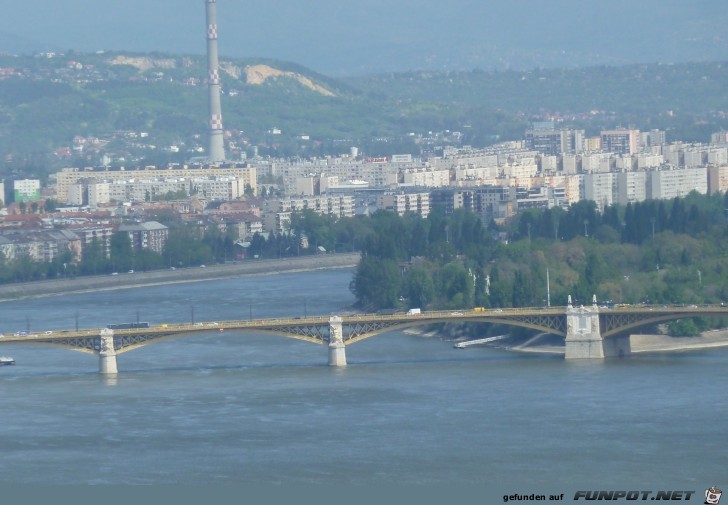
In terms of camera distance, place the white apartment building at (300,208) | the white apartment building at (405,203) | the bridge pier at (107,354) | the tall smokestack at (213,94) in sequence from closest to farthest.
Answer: the bridge pier at (107,354) → the white apartment building at (300,208) → the white apartment building at (405,203) → the tall smokestack at (213,94)

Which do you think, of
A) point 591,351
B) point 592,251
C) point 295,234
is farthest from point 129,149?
point 591,351

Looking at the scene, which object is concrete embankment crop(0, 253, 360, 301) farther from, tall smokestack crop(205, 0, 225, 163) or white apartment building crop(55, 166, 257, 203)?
tall smokestack crop(205, 0, 225, 163)

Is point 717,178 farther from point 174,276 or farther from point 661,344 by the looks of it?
point 661,344

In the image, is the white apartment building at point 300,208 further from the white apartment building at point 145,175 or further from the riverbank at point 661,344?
the riverbank at point 661,344

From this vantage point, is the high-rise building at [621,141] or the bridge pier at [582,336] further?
the high-rise building at [621,141]

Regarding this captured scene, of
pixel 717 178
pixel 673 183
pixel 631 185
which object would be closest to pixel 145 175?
pixel 631 185

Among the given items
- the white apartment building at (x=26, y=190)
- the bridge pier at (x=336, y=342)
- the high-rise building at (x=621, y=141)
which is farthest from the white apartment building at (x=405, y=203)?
the bridge pier at (x=336, y=342)

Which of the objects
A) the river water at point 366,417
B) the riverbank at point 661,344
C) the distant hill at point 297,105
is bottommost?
the river water at point 366,417
